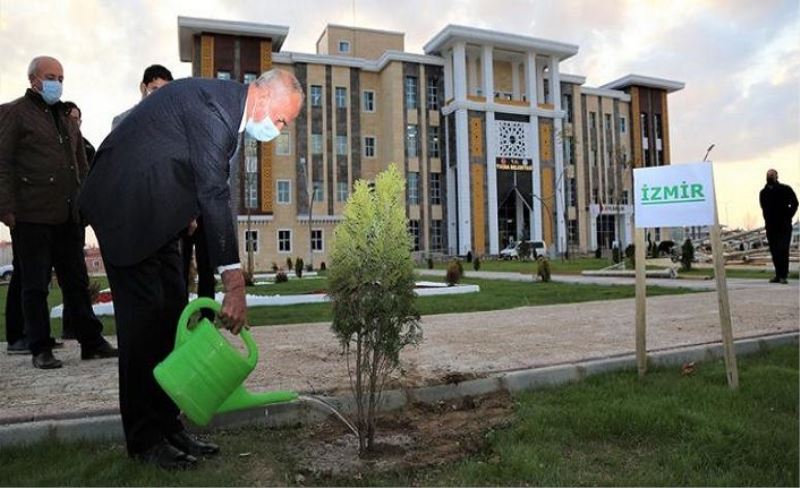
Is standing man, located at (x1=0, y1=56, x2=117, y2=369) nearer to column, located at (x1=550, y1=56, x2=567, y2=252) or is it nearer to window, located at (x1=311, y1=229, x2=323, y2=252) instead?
window, located at (x1=311, y1=229, x2=323, y2=252)

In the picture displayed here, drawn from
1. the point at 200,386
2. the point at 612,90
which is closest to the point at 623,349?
the point at 200,386

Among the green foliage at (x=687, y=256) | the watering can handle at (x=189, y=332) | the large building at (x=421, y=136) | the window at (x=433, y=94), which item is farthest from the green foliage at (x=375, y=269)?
the window at (x=433, y=94)

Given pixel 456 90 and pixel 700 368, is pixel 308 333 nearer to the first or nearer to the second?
pixel 700 368

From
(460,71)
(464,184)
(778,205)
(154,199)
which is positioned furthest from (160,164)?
(460,71)

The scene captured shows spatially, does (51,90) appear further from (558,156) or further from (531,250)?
(558,156)

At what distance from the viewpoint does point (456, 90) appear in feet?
157

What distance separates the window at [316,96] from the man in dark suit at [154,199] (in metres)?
45.0

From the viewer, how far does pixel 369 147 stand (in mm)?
49312

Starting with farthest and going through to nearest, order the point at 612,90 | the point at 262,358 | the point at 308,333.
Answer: the point at 612,90 < the point at 308,333 < the point at 262,358

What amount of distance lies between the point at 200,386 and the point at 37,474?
0.83 m

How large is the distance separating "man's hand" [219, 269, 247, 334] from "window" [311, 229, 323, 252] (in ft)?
146

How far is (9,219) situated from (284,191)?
42287mm

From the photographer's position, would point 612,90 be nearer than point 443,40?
No

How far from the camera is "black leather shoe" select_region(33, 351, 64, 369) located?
187 inches
